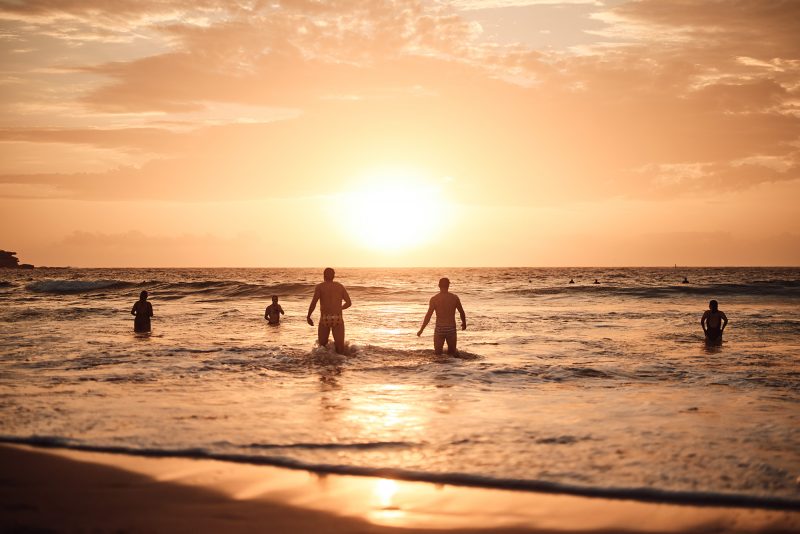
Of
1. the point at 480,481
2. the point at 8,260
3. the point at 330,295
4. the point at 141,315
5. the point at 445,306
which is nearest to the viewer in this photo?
the point at 480,481

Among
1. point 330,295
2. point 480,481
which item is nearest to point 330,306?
point 330,295

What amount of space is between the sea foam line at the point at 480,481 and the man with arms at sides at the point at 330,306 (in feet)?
26.0

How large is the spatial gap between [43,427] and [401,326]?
58.1 ft

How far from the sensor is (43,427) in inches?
316

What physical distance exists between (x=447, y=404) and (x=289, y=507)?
469 cm

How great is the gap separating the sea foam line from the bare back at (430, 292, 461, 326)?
353 inches

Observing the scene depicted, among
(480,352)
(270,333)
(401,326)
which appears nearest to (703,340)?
(480,352)

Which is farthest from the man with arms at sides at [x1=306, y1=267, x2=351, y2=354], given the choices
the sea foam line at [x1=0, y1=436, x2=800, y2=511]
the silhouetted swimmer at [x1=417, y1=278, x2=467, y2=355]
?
the sea foam line at [x1=0, y1=436, x2=800, y2=511]

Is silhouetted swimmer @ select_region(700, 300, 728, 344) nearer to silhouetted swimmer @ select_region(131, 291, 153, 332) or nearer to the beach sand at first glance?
the beach sand

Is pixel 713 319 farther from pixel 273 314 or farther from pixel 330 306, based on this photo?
pixel 273 314

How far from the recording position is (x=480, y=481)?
20.5 feet

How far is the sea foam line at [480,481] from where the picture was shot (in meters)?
5.75

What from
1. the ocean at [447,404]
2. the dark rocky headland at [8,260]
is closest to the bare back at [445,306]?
the ocean at [447,404]

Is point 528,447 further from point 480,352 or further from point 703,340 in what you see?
point 703,340
